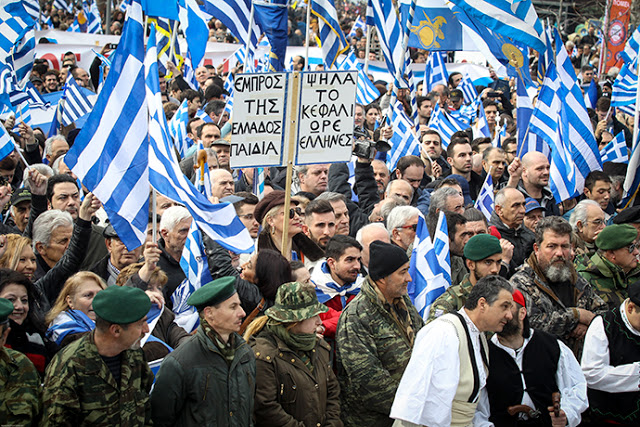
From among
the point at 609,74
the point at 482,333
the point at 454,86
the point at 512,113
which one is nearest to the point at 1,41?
the point at 482,333

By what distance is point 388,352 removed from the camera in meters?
5.25

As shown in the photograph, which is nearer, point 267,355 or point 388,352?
point 267,355

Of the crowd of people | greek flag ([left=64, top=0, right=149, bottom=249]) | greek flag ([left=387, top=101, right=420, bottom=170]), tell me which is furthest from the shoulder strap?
greek flag ([left=387, top=101, right=420, bottom=170])

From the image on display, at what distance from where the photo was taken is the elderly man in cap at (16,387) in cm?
392

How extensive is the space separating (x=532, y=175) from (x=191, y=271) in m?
4.79

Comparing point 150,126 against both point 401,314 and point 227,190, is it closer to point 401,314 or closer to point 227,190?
point 227,190

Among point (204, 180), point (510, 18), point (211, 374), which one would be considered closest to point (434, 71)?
point (510, 18)

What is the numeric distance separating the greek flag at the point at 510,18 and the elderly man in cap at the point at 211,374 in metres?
6.93

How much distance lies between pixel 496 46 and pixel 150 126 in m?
6.38

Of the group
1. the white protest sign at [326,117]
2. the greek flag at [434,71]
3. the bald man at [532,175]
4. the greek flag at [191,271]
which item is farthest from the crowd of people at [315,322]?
the greek flag at [434,71]

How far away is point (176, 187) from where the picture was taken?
5.83 metres

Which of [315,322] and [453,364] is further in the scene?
[315,322]

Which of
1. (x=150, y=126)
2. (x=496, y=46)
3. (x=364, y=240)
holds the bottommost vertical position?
(x=364, y=240)

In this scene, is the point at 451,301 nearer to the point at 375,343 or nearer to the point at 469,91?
the point at 375,343
